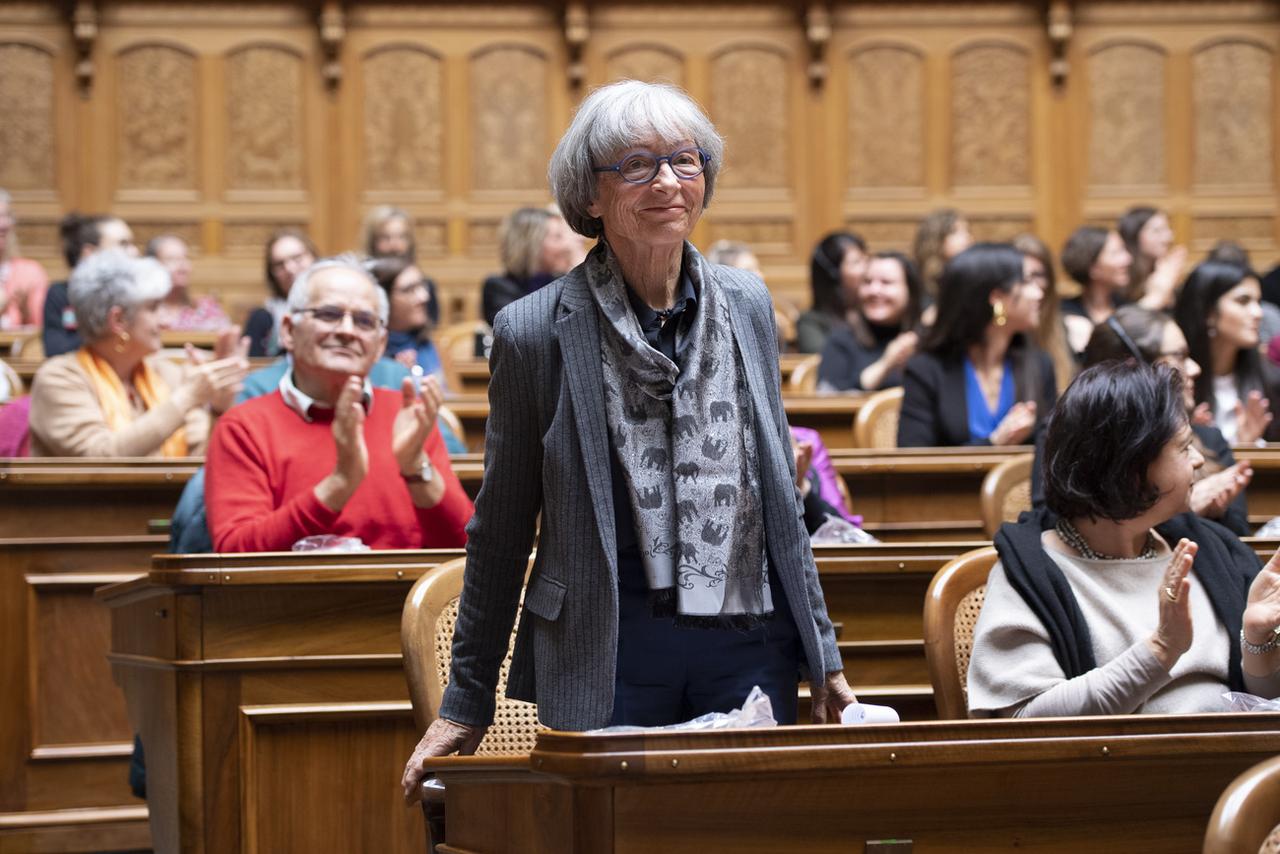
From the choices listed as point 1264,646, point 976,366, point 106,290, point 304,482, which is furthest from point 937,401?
point 1264,646

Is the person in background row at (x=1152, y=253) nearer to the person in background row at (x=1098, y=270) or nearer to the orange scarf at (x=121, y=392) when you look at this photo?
the person in background row at (x=1098, y=270)

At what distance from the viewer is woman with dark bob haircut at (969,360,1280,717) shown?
7.69ft

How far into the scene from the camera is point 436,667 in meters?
2.52

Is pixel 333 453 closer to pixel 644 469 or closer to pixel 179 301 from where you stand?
pixel 644 469

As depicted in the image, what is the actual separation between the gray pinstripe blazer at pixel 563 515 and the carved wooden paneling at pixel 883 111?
7684 mm

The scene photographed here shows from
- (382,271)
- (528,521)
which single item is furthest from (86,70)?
(528,521)

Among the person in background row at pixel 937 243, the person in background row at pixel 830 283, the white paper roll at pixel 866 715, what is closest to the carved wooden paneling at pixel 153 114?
the person in background row at pixel 830 283

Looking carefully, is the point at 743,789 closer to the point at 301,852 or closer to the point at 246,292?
the point at 301,852

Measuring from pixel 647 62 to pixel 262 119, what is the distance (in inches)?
81.4

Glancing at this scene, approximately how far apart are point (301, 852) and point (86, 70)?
23.5 ft

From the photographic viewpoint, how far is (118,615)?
3.30 metres

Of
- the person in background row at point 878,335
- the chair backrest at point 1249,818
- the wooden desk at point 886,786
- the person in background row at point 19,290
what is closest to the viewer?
the chair backrest at point 1249,818

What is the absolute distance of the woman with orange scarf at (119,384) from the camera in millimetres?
4395

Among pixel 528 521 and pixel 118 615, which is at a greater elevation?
pixel 528 521
